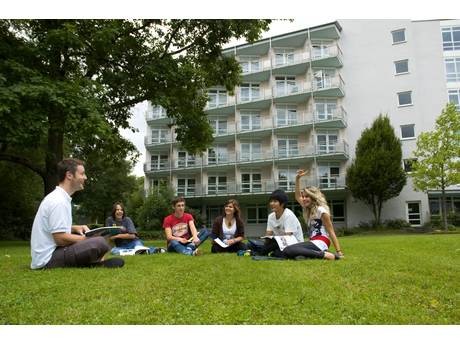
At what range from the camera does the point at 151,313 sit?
2977 mm

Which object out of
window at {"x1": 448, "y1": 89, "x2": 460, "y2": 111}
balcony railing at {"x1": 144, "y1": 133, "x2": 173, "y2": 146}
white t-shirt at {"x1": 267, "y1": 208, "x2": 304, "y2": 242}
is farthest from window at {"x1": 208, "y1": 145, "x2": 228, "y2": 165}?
white t-shirt at {"x1": 267, "y1": 208, "x2": 304, "y2": 242}

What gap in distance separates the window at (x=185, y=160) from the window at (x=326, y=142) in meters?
12.4

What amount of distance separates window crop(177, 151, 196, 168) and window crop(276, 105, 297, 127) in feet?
30.4

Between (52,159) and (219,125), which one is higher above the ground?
(219,125)

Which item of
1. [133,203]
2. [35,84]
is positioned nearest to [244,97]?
[133,203]

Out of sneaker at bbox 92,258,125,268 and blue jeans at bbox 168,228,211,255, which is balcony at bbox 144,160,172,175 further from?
sneaker at bbox 92,258,125,268

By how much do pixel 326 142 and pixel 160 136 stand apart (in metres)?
17.4

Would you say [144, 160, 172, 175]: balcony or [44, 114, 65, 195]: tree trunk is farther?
[144, 160, 172, 175]: balcony

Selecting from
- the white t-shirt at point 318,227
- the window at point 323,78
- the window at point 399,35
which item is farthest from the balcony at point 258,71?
the white t-shirt at point 318,227

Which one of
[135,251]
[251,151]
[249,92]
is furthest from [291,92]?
[135,251]

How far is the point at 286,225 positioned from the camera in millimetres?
7473

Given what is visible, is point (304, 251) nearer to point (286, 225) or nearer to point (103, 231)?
point (286, 225)

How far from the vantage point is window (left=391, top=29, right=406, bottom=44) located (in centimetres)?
3447

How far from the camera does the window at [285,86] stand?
36.8m
